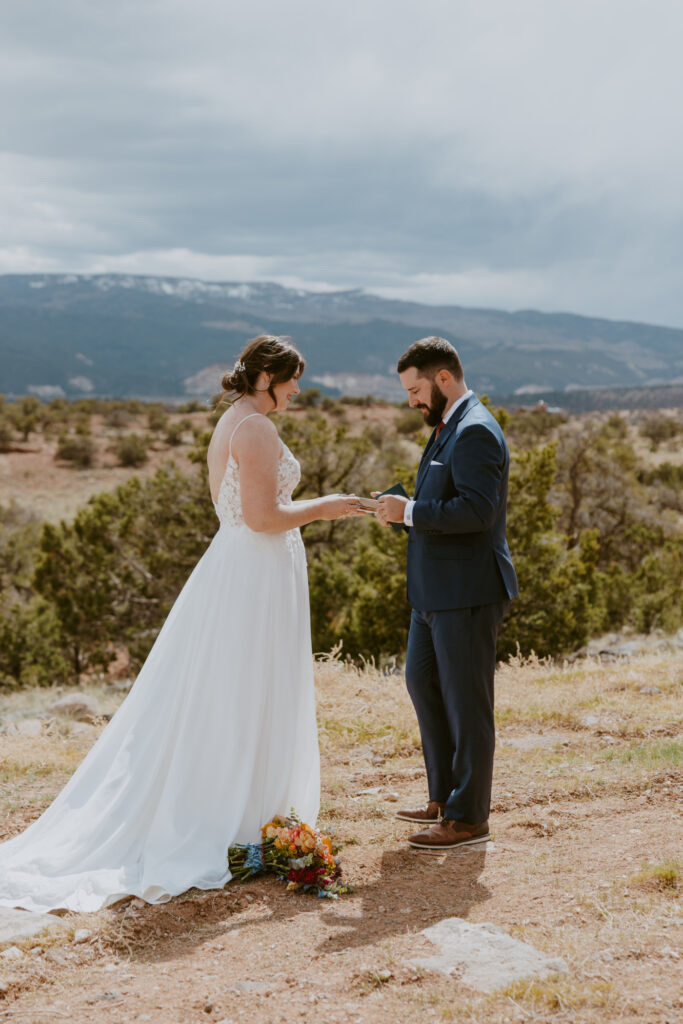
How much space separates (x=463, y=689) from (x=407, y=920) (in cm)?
116

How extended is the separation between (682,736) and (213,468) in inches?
155

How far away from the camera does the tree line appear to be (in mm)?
15336

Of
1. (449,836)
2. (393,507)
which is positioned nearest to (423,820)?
(449,836)

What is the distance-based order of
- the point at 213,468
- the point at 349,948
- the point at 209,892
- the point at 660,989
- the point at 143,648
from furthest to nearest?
the point at 143,648, the point at 213,468, the point at 209,892, the point at 349,948, the point at 660,989

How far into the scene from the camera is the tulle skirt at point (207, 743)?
4.39 meters

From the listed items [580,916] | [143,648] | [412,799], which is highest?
[580,916]

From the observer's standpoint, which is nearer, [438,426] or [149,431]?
[438,426]

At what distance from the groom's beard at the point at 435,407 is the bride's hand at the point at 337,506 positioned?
22.5 inches

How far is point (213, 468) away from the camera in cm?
466

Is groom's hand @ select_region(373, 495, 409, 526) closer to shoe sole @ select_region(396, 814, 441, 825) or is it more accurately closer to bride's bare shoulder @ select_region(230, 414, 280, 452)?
bride's bare shoulder @ select_region(230, 414, 280, 452)

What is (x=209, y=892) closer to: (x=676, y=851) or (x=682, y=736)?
(x=676, y=851)

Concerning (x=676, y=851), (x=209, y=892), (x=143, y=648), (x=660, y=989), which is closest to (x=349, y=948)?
(x=209, y=892)

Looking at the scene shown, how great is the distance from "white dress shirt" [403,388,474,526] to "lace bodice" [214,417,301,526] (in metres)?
0.56

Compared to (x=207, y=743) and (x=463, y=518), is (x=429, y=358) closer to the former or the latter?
(x=463, y=518)
